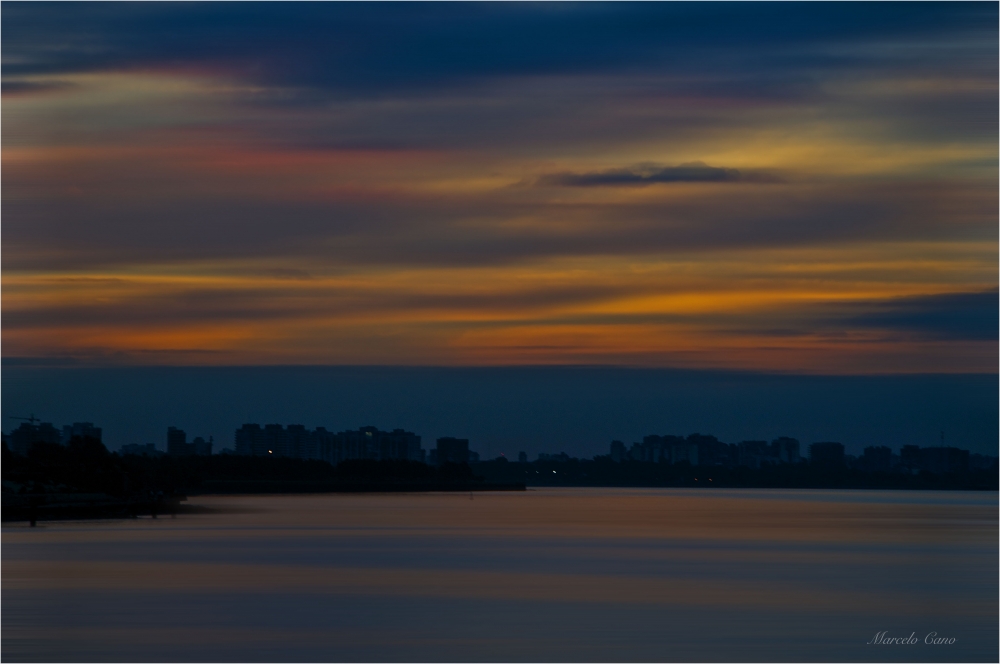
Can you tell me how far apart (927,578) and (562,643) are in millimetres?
21334

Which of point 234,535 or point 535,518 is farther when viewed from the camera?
point 535,518

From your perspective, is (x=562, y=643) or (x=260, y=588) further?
(x=260, y=588)

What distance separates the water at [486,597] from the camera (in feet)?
94.9

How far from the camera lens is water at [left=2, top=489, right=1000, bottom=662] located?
94.9 ft

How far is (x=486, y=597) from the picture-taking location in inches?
1535

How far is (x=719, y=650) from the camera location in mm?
28750

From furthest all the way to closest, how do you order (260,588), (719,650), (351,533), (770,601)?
(351,533) < (260,588) < (770,601) < (719,650)

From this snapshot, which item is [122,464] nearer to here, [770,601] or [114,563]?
[114,563]

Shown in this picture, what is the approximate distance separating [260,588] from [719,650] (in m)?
17.1

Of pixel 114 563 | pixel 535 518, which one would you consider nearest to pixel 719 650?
pixel 114 563

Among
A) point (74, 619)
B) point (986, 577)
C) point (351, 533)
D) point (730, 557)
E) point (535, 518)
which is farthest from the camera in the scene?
point (535, 518)

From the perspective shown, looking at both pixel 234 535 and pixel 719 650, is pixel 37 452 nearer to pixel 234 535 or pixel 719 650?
pixel 234 535

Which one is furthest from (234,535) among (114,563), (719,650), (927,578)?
(719,650)

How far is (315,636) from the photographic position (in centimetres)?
3048
